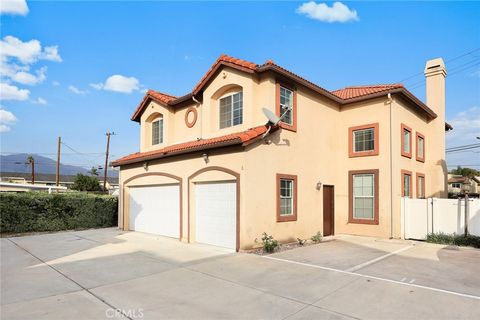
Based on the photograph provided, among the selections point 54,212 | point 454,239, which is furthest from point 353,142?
point 54,212

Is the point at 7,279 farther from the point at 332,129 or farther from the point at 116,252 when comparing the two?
the point at 332,129

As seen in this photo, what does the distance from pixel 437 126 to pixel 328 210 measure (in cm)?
755

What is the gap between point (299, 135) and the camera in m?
12.4

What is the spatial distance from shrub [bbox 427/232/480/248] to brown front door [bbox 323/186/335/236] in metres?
3.74

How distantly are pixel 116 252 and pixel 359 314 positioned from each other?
26.4 feet

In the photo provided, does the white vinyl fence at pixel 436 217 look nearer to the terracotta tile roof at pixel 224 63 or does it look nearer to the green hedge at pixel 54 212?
the terracotta tile roof at pixel 224 63

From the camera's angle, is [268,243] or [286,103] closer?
[268,243]

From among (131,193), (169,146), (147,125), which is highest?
(147,125)

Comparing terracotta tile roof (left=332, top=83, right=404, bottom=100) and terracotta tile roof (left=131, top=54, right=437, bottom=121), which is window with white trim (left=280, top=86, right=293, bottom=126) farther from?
terracotta tile roof (left=332, top=83, right=404, bottom=100)

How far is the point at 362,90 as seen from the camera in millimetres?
14836

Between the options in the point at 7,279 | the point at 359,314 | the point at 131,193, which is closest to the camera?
the point at 359,314

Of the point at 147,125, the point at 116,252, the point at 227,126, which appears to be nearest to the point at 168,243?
the point at 116,252

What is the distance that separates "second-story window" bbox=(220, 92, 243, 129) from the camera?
483 inches

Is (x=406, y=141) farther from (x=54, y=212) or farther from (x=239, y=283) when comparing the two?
(x=54, y=212)
